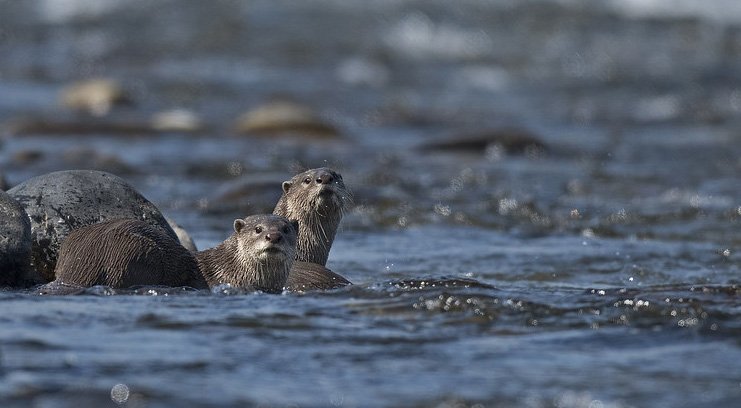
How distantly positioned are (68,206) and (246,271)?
922 millimetres

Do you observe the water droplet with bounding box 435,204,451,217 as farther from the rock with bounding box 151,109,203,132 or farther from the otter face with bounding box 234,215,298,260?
the rock with bounding box 151,109,203,132

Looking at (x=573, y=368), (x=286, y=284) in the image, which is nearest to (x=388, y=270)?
(x=286, y=284)

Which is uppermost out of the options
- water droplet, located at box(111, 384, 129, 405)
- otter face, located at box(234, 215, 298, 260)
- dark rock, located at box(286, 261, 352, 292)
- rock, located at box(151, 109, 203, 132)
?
rock, located at box(151, 109, 203, 132)

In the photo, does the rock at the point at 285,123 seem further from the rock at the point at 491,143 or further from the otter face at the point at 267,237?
the otter face at the point at 267,237

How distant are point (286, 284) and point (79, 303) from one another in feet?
3.41

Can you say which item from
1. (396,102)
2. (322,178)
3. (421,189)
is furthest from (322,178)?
(396,102)

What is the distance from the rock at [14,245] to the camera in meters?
5.68

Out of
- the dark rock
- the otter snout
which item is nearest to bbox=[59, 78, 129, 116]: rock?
the otter snout

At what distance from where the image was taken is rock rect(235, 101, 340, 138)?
47.3 ft

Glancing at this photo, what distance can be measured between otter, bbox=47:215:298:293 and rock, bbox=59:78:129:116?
1044 centimetres

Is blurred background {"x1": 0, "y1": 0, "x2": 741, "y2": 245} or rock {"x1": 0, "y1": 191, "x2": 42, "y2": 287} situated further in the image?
blurred background {"x1": 0, "y1": 0, "x2": 741, "y2": 245}

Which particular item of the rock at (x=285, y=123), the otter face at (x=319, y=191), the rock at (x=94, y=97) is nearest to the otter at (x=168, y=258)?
the otter face at (x=319, y=191)

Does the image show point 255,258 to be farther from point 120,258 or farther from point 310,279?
point 120,258

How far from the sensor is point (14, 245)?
570cm
